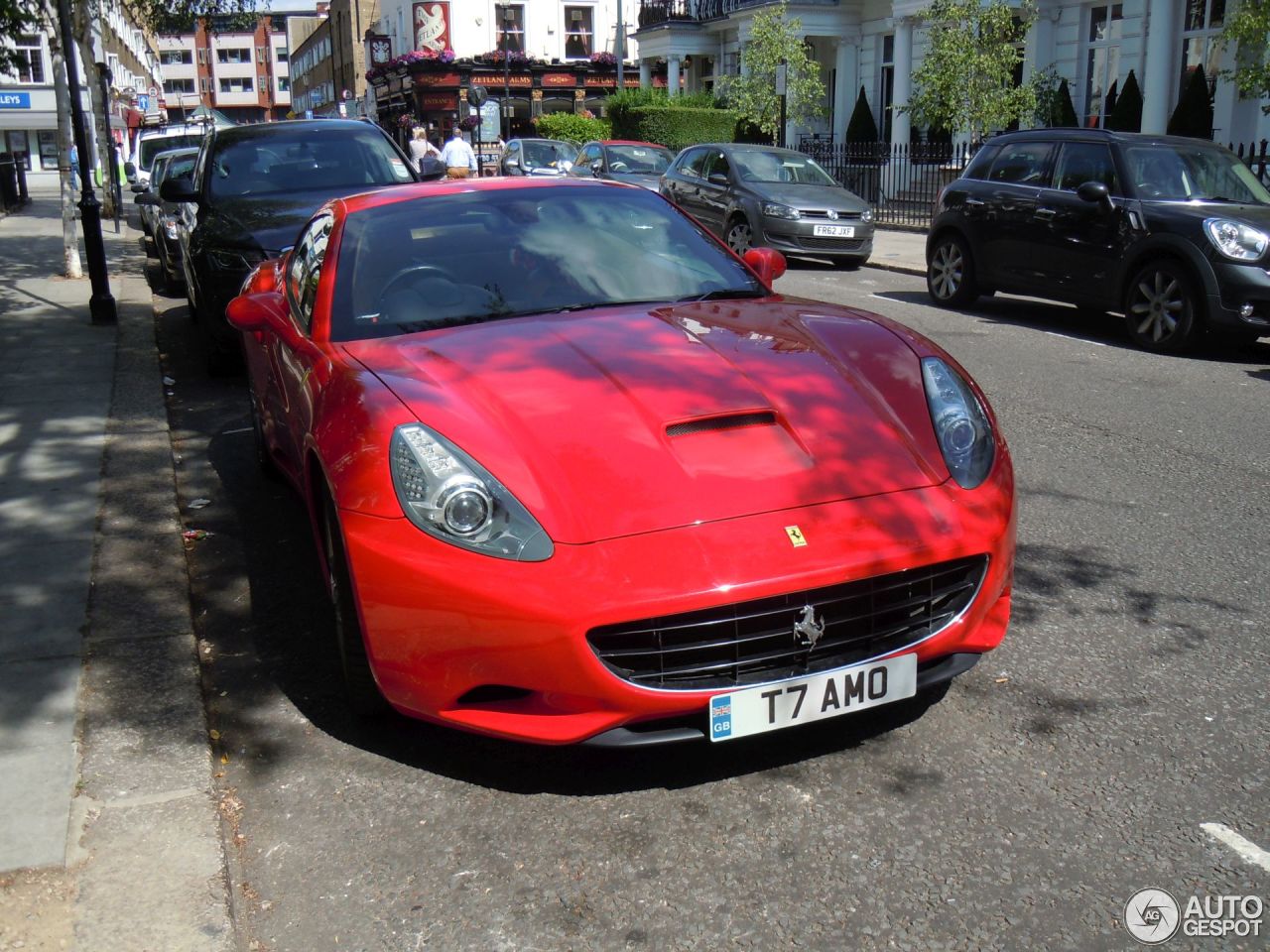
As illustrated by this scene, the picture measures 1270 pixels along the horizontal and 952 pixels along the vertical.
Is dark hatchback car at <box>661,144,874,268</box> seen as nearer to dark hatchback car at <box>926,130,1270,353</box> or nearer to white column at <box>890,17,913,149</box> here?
dark hatchback car at <box>926,130,1270,353</box>

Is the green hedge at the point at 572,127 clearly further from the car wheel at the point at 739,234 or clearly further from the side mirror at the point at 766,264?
the side mirror at the point at 766,264

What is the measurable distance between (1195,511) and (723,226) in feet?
40.6

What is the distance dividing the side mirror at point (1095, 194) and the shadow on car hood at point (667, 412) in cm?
742

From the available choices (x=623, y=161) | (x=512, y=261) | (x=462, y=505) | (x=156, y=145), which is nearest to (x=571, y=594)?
(x=462, y=505)

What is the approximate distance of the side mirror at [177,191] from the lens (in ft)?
32.0

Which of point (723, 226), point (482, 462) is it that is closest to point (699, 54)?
point (723, 226)

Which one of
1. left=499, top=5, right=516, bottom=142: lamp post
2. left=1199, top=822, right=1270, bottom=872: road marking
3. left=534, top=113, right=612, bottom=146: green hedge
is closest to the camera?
left=1199, top=822, right=1270, bottom=872: road marking

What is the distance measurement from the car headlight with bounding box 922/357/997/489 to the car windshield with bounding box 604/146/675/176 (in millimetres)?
17971

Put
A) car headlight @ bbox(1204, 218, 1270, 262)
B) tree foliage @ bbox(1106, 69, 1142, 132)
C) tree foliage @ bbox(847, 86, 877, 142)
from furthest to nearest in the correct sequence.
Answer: tree foliage @ bbox(847, 86, 877, 142) → tree foliage @ bbox(1106, 69, 1142, 132) → car headlight @ bbox(1204, 218, 1270, 262)

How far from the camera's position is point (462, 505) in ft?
10.4

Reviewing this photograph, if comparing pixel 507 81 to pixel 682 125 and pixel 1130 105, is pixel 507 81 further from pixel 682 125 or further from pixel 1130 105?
pixel 1130 105

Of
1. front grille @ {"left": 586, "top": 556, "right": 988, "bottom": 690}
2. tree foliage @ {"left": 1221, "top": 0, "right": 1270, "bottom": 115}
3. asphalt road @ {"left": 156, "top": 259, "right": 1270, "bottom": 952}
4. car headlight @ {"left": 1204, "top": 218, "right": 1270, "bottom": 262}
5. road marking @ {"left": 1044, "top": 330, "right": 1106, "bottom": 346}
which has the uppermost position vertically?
tree foliage @ {"left": 1221, "top": 0, "right": 1270, "bottom": 115}

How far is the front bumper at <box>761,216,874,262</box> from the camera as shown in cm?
1659

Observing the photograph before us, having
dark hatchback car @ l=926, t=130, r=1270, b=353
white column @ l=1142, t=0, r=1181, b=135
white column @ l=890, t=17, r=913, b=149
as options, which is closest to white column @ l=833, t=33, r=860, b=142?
white column @ l=890, t=17, r=913, b=149
